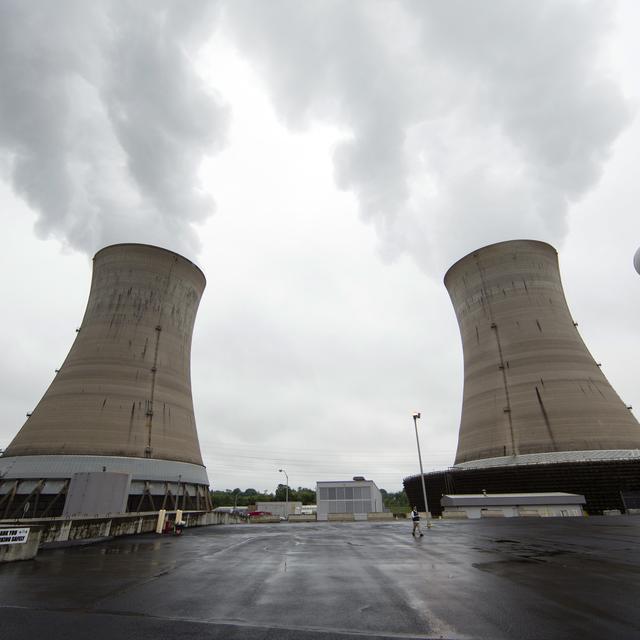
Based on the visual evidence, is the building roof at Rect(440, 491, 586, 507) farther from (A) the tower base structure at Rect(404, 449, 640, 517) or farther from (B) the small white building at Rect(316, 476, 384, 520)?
(B) the small white building at Rect(316, 476, 384, 520)

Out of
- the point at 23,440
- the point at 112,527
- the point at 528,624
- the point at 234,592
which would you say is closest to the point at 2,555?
the point at 234,592

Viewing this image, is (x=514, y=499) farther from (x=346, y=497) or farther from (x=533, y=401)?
(x=346, y=497)

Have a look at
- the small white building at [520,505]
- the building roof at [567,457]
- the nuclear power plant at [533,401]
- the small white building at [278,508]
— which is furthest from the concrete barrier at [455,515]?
the small white building at [278,508]

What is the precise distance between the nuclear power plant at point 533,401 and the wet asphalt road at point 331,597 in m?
25.8

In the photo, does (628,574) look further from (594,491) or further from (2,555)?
(594,491)

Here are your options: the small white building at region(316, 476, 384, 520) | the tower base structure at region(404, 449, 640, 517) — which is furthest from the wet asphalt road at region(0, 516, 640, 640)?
the small white building at region(316, 476, 384, 520)

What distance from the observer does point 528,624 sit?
452 centimetres

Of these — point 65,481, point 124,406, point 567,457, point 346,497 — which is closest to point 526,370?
point 567,457

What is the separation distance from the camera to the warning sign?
10762 mm

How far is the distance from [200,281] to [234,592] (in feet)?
109

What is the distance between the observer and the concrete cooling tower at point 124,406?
26938mm

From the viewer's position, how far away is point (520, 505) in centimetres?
3484

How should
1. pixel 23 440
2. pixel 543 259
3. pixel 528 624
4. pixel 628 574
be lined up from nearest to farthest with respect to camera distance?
pixel 528 624
pixel 628 574
pixel 23 440
pixel 543 259

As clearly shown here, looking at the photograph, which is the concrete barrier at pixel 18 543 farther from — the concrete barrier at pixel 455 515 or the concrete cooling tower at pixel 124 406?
the concrete barrier at pixel 455 515
